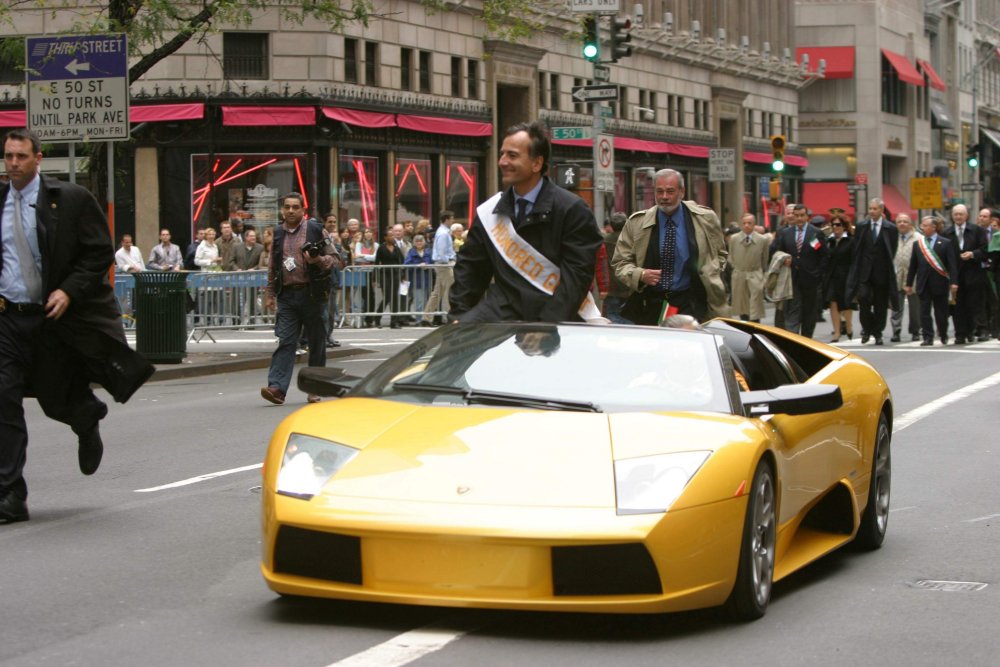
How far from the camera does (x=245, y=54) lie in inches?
1516

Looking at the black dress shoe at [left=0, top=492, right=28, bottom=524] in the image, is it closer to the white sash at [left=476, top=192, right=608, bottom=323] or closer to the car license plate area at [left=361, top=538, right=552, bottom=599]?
the white sash at [left=476, top=192, right=608, bottom=323]

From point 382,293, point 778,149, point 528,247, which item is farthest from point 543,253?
point 778,149

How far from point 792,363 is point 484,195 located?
3725 cm

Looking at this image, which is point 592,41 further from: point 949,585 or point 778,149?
point 949,585

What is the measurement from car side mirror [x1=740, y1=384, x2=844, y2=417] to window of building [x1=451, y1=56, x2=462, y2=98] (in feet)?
124

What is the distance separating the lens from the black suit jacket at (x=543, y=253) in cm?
884

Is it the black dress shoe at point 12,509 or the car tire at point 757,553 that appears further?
the black dress shoe at point 12,509

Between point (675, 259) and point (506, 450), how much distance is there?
5658 mm

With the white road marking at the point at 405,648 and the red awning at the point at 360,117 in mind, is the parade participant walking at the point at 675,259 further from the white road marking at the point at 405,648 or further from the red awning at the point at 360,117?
the red awning at the point at 360,117

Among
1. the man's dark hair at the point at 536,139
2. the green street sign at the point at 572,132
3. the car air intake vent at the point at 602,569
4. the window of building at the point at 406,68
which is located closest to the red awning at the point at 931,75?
the window of building at the point at 406,68

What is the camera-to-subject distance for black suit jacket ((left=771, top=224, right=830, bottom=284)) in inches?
1024

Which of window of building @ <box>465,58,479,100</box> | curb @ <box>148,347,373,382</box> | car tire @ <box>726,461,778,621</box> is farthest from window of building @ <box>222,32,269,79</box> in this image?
car tire @ <box>726,461,778,621</box>

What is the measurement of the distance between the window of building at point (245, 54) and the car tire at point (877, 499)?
31088mm

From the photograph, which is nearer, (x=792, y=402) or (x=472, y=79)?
→ (x=792, y=402)
